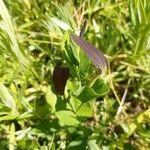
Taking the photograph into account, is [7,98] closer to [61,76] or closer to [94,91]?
[61,76]

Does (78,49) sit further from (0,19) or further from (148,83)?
(148,83)

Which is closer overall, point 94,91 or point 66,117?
point 94,91

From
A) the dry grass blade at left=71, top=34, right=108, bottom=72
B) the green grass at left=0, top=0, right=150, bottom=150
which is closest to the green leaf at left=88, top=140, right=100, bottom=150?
the green grass at left=0, top=0, right=150, bottom=150

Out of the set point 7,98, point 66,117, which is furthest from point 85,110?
point 7,98

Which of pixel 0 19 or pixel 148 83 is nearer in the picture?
pixel 0 19

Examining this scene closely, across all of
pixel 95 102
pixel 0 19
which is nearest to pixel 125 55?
pixel 95 102

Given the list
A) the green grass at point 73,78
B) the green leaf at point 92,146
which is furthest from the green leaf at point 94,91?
the green leaf at point 92,146

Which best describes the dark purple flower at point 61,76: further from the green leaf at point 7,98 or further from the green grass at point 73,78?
the green leaf at point 7,98

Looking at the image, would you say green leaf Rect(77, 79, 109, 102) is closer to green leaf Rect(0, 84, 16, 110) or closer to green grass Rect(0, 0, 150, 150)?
green grass Rect(0, 0, 150, 150)
